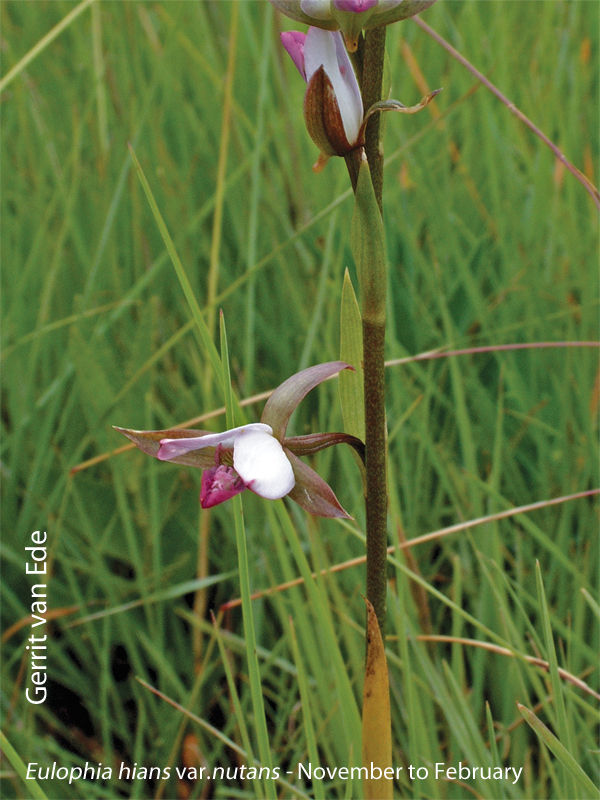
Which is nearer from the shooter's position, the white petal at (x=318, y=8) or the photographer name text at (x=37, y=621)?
the white petal at (x=318, y=8)

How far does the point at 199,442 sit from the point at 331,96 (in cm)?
23

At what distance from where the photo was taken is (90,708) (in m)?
1.01

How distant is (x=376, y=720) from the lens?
1.94ft

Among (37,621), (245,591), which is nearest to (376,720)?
(245,591)

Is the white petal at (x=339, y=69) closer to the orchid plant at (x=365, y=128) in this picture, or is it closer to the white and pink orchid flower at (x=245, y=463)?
the orchid plant at (x=365, y=128)

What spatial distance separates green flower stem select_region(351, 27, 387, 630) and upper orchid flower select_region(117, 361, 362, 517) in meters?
0.02

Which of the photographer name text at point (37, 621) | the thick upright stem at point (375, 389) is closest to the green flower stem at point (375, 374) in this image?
the thick upright stem at point (375, 389)

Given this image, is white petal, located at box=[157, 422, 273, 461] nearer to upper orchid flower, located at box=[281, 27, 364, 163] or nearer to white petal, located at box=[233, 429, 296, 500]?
white petal, located at box=[233, 429, 296, 500]

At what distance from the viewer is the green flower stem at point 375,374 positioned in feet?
1.66

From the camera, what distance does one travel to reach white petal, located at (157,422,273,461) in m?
0.53

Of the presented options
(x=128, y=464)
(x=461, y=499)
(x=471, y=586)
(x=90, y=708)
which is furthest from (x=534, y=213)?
(x=90, y=708)

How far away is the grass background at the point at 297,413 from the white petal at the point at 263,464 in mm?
112

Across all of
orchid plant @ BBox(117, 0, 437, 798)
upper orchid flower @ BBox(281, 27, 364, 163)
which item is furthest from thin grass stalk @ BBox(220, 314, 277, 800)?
upper orchid flower @ BBox(281, 27, 364, 163)

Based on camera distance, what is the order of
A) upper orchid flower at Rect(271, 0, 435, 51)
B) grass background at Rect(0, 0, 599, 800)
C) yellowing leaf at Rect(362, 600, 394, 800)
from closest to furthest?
upper orchid flower at Rect(271, 0, 435, 51) < yellowing leaf at Rect(362, 600, 394, 800) < grass background at Rect(0, 0, 599, 800)
